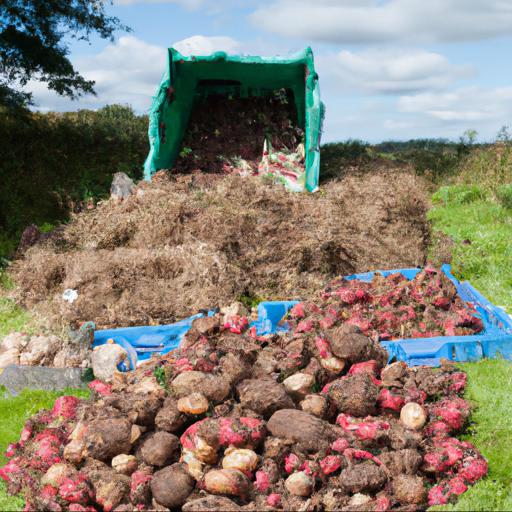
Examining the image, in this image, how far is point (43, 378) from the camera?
4.71 meters

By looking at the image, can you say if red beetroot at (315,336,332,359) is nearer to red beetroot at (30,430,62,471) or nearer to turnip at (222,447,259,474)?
turnip at (222,447,259,474)

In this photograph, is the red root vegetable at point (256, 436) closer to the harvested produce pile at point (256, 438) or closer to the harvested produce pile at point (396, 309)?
the harvested produce pile at point (256, 438)

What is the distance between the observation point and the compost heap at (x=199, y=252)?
18.5 feet

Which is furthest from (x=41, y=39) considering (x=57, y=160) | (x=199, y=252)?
(x=199, y=252)

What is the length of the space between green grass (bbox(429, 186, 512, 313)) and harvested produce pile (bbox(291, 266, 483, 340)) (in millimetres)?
1074

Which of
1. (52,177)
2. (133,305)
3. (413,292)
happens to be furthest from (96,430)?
(52,177)

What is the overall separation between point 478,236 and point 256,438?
5.82 meters

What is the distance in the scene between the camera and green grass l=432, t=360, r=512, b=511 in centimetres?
303

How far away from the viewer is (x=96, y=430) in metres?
3.21

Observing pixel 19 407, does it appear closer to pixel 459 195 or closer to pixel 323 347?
pixel 323 347

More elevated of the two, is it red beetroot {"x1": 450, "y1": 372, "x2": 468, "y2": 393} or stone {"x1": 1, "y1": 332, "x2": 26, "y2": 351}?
red beetroot {"x1": 450, "y1": 372, "x2": 468, "y2": 393}

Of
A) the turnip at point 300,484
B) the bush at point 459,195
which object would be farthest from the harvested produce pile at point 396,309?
the bush at point 459,195

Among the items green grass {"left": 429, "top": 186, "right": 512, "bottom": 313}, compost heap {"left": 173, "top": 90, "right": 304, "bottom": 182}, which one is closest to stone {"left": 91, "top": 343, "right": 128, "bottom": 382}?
green grass {"left": 429, "top": 186, "right": 512, "bottom": 313}

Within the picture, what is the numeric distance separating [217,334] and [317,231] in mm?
2499
